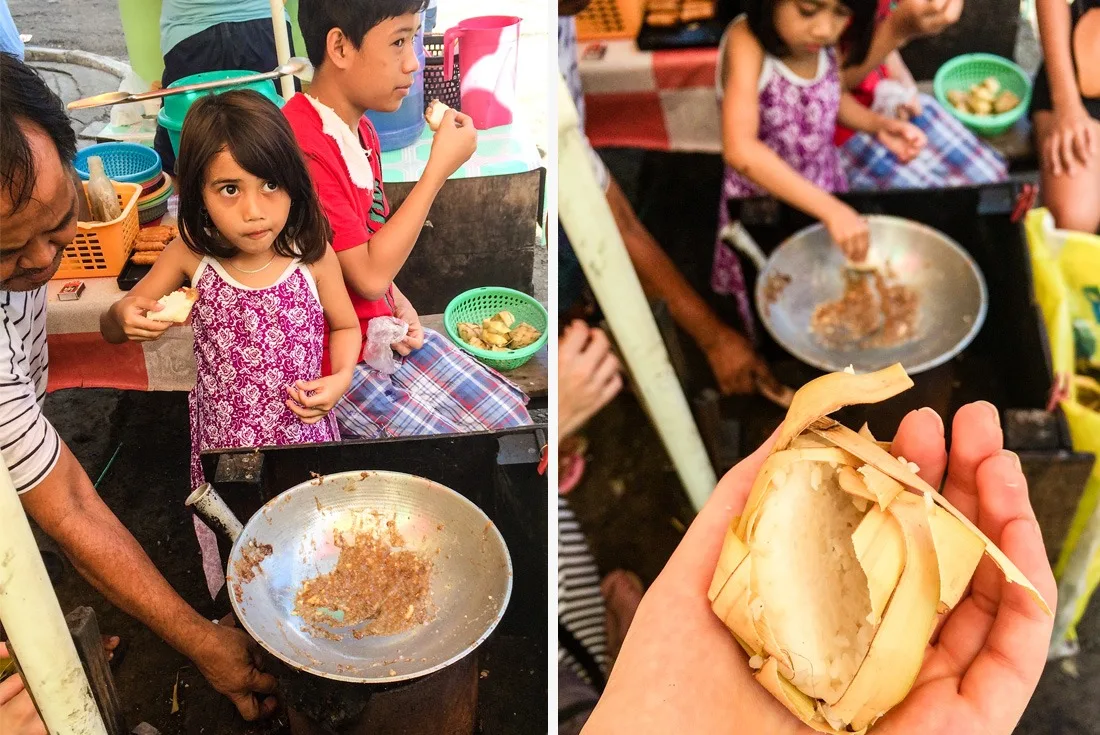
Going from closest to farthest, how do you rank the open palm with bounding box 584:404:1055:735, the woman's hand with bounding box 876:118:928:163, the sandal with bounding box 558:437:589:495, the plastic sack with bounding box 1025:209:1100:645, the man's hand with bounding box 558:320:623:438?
the open palm with bounding box 584:404:1055:735 → the man's hand with bounding box 558:320:623:438 → the plastic sack with bounding box 1025:209:1100:645 → the sandal with bounding box 558:437:589:495 → the woman's hand with bounding box 876:118:928:163

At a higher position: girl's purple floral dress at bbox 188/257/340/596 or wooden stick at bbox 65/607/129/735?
girl's purple floral dress at bbox 188/257/340/596

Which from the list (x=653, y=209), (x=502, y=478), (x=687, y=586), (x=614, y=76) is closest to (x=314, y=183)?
(x=502, y=478)

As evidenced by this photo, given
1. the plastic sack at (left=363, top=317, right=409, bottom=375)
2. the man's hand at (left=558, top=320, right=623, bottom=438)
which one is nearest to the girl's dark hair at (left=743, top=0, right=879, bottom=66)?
the man's hand at (left=558, top=320, right=623, bottom=438)

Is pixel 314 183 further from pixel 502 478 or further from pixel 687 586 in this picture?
pixel 687 586

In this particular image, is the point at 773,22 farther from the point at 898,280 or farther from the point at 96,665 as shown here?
the point at 96,665

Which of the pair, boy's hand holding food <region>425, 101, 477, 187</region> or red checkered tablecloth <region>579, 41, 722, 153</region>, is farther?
red checkered tablecloth <region>579, 41, 722, 153</region>

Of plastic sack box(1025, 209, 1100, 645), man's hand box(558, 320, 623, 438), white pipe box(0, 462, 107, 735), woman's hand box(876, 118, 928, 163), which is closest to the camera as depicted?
white pipe box(0, 462, 107, 735)

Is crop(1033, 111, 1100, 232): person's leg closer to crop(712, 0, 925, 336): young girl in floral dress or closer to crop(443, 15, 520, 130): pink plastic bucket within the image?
crop(712, 0, 925, 336): young girl in floral dress
